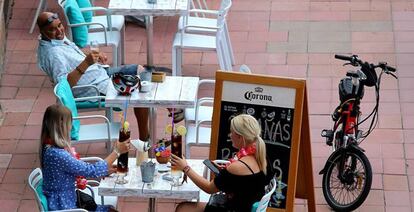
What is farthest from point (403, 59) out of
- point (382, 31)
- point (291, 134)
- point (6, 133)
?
point (6, 133)

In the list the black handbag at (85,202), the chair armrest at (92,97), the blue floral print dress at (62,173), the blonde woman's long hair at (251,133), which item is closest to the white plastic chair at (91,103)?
the chair armrest at (92,97)

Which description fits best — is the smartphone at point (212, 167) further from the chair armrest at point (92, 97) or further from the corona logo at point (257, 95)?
the chair armrest at point (92, 97)

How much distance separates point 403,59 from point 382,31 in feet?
2.27

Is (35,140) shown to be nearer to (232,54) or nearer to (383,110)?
(232,54)

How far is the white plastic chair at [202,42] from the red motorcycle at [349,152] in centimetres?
199

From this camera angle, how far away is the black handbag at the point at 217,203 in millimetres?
7223

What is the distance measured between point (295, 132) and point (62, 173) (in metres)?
1.81

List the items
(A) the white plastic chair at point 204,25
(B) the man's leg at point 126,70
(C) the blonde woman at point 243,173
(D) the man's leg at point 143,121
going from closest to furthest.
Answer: (C) the blonde woman at point 243,173 → (D) the man's leg at point 143,121 → (B) the man's leg at point 126,70 → (A) the white plastic chair at point 204,25

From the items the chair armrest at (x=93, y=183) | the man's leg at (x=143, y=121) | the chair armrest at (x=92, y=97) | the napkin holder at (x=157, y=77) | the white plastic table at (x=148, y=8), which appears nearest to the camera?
the chair armrest at (x=93, y=183)

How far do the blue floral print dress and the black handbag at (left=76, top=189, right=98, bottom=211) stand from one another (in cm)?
8

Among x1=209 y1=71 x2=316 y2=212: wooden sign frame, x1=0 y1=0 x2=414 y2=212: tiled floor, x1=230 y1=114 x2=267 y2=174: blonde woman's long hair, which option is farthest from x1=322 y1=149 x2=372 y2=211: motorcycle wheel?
x1=230 y1=114 x2=267 y2=174: blonde woman's long hair

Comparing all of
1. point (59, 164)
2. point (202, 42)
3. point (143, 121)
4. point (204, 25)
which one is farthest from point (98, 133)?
point (204, 25)

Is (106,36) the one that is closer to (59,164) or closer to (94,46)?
(94,46)

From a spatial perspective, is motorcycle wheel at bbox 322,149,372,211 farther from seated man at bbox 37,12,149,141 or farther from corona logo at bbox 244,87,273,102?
seated man at bbox 37,12,149,141
